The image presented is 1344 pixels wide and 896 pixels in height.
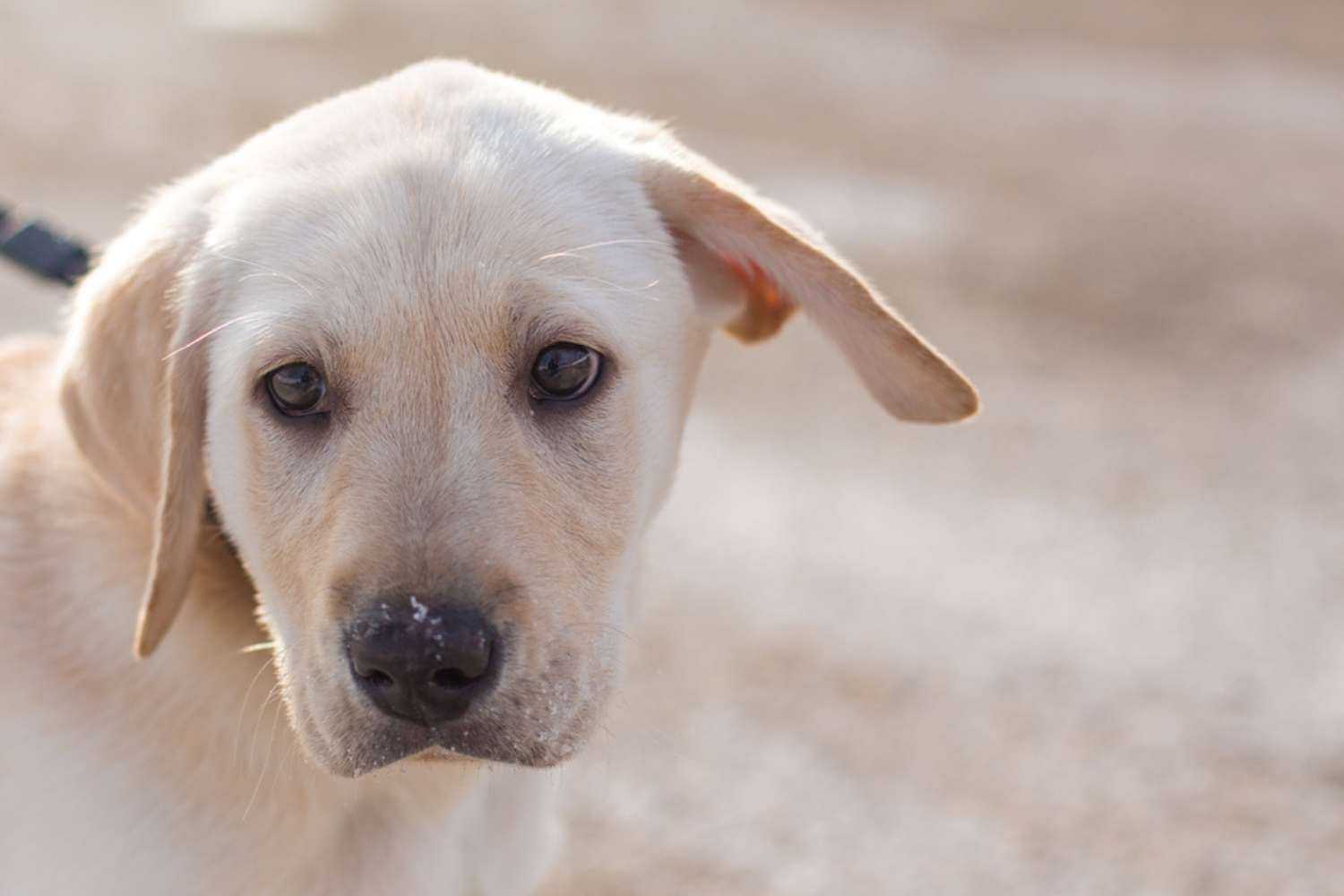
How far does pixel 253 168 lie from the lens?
2881mm

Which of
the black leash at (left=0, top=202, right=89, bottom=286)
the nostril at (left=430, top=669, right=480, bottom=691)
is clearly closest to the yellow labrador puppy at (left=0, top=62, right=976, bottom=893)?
the nostril at (left=430, top=669, right=480, bottom=691)

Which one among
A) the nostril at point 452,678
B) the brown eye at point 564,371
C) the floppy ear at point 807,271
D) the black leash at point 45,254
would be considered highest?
the floppy ear at point 807,271

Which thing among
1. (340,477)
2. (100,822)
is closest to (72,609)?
(100,822)

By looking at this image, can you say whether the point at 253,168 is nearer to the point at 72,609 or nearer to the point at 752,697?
the point at 72,609

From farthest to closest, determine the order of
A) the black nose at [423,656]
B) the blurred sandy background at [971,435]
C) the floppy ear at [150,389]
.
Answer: the blurred sandy background at [971,435] → the floppy ear at [150,389] → the black nose at [423,656]

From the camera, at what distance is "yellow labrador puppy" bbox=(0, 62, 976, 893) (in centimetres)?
253

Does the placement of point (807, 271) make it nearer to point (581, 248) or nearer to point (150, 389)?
point (581, 248)

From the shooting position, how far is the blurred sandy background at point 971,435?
524 cm

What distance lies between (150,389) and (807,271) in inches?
51.1

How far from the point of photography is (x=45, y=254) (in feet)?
12.1

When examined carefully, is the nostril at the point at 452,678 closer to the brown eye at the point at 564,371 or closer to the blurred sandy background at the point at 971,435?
the brown eye at the point at 564,371

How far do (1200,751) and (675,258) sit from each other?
11.4 ft

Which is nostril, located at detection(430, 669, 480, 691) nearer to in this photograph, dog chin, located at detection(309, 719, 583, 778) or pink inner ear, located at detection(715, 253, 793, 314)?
dog chin, located at detection(309, 719, 583, 778)

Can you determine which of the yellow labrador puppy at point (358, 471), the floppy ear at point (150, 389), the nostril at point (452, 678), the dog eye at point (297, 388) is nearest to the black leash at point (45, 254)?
the yellow labrador puppy at point (358, 471)
